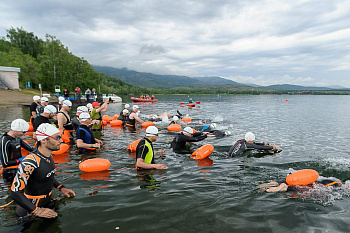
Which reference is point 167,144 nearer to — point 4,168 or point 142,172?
point 142,172

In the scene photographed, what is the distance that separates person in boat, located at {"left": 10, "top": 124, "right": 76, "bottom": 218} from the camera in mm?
3479

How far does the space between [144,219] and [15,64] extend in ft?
196

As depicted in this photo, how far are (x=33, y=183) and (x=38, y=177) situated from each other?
6.4 inches

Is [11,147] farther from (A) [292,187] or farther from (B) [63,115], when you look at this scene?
(A) [292,187]

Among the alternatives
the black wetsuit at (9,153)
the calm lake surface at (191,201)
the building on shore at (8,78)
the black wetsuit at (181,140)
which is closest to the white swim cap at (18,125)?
the black wetsuit at (9,153)

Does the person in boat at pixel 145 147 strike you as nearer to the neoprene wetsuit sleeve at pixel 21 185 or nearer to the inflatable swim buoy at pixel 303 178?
the neoprene wetsuit sleeve at pixel 21 185

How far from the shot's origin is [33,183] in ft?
12.5

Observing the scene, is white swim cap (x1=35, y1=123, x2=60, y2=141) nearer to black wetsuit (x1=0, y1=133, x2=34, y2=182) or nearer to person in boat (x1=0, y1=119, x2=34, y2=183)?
person in boat (x1=0, y1=119, x2=34, y2=183)

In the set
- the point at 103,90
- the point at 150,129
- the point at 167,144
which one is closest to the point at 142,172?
the point at 150,129

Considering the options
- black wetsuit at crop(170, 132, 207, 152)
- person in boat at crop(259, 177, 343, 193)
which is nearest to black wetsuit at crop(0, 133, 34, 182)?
black wetsuit at crop(170, 132, 207, 152)

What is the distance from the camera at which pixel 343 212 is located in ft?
16.4

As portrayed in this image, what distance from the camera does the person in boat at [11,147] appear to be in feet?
18.5

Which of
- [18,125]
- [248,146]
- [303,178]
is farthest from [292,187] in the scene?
[18,125]

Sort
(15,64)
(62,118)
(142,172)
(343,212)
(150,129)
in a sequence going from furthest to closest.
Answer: (15,64), (62,118), (142,172), (150,129), (343,212)
